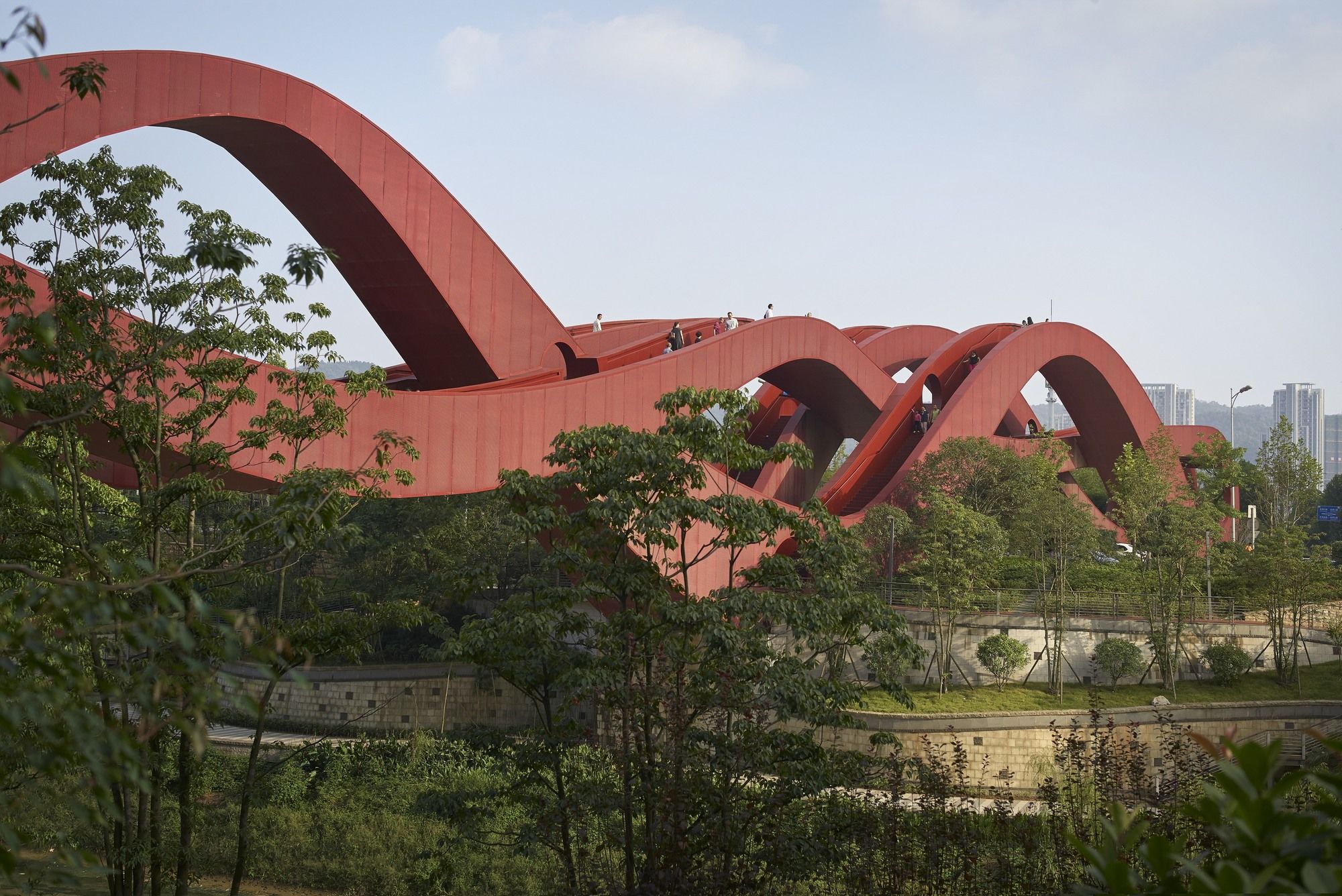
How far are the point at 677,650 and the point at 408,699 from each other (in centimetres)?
1729

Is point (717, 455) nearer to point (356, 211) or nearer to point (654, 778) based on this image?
point (654, 778)

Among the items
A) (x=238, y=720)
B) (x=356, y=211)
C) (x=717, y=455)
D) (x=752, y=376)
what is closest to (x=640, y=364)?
(x=752, y=376)

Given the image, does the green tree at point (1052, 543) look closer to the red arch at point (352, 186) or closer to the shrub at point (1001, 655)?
the shrub at point (1001, 655)

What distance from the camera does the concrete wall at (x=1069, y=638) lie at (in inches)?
939

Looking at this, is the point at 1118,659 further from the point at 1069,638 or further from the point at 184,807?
the point at 184,807

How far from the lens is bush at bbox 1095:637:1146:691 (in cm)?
2305

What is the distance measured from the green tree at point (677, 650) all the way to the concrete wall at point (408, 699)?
50.3ft

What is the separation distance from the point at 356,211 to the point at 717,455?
1002 centimetres

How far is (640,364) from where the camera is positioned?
848 inches

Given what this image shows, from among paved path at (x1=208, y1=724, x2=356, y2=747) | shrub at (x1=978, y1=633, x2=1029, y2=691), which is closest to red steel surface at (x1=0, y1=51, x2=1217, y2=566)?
shrub at (x1=978, y1=633, x2=1029, y2=691)

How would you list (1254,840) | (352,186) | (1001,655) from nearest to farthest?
(1254,840) < (352,186) < (1001,655)

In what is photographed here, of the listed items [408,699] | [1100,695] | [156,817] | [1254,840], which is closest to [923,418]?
[1100,695]

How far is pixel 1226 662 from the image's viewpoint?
23.5 meters

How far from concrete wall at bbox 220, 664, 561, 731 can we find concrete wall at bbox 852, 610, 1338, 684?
817cm
